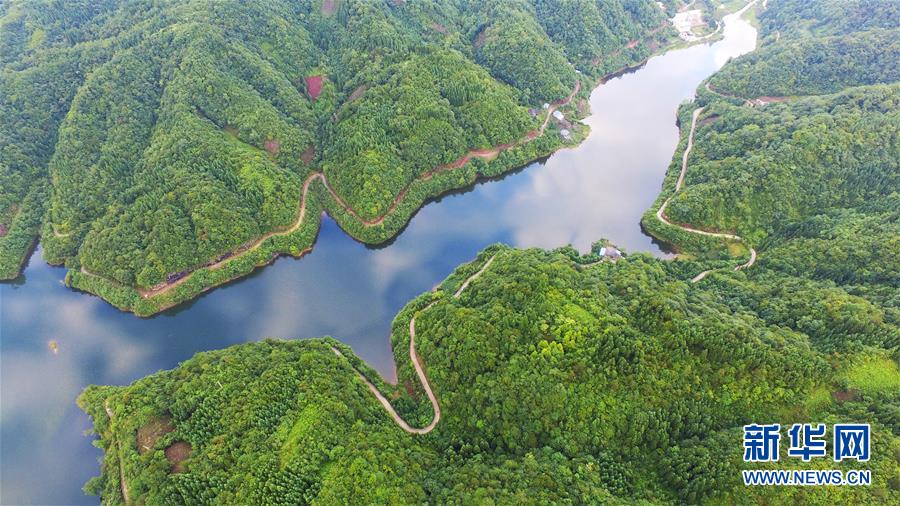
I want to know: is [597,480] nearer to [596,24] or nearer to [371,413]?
[371,413]

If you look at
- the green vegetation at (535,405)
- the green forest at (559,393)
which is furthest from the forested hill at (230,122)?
the green vegetation at (535,405)

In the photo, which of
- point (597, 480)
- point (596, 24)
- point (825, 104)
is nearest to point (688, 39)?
point (596, 24)

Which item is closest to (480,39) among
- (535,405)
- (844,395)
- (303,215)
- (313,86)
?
(313,86)

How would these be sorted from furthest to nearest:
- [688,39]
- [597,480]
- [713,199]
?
[688,39] < [713,199] < [597,480]

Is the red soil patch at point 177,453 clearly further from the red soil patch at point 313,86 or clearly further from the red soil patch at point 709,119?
the red soil patch at point 709,119

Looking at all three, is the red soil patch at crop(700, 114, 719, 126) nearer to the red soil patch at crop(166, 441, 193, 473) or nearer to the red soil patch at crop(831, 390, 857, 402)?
the red soil patch at crop(831, 390, 857, 402)
